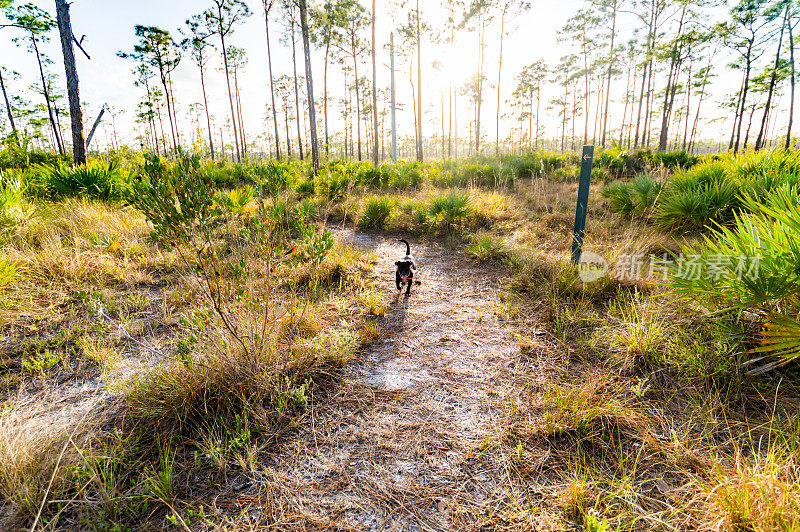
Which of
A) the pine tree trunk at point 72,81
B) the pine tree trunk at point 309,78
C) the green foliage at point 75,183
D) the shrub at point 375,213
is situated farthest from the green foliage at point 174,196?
the pine tree trunk at point 309,78

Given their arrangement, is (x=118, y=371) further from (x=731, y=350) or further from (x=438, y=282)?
(x=731, y=350)

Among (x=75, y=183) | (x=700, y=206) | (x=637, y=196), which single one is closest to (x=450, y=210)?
(x=637, y=196)

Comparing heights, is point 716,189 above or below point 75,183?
below

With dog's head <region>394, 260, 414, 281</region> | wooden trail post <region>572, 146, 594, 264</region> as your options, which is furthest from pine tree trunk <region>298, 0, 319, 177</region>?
wooden trail post <region>572, 146, 594, 264</region>

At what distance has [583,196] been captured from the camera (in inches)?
131

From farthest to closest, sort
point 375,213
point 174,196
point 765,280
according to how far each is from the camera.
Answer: point 375,213, point 174,196, point 765,280

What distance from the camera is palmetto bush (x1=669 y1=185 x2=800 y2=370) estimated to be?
164cm

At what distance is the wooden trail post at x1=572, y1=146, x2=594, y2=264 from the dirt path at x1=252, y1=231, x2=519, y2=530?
1.41 m

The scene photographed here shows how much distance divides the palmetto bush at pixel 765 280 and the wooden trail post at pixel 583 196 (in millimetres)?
1318

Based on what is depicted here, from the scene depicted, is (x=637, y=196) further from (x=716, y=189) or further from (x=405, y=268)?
(x=405, y=268)

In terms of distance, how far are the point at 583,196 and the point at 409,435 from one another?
3.04 meters

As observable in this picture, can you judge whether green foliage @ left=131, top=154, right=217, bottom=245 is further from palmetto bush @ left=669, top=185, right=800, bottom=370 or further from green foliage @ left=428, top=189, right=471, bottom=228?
green foliage @ left=428, top=189, right=471, bottom=228

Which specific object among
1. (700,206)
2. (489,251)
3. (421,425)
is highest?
(700,206)

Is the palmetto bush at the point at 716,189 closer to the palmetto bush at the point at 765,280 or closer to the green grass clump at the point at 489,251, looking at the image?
the green grass clump at the point at 489,251
